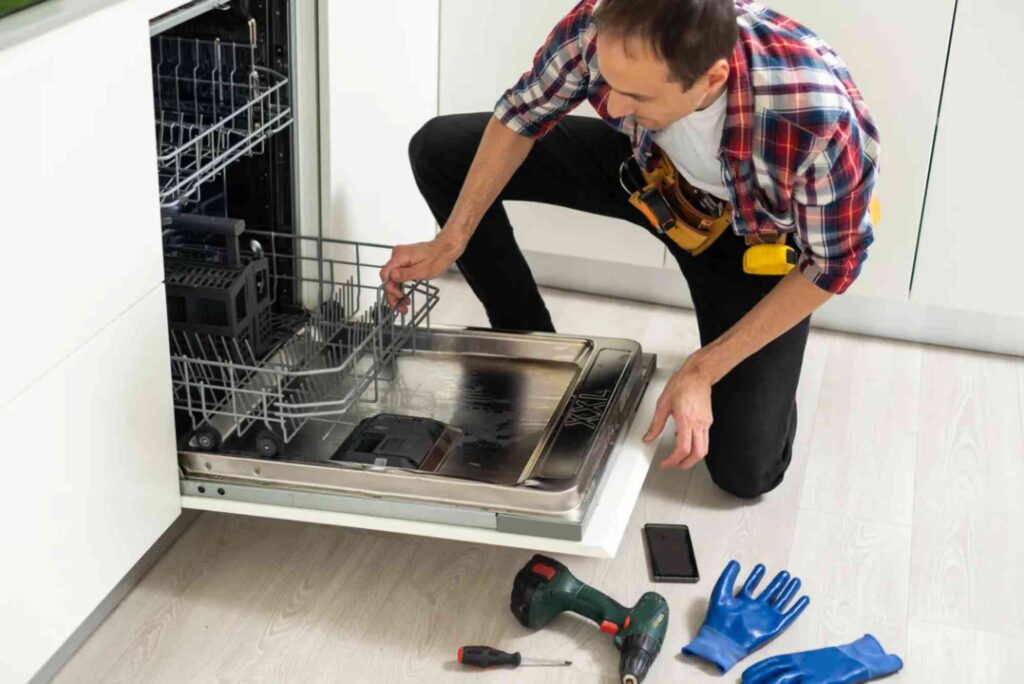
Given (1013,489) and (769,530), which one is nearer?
(769,530)

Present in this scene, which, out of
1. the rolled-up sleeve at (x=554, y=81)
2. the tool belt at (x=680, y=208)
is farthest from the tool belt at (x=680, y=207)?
the rolled-up sleeve at (x=554, y=81)

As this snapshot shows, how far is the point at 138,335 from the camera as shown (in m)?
1.54

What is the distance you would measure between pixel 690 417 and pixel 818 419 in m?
0.63

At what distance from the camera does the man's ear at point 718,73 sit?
1.58 metres

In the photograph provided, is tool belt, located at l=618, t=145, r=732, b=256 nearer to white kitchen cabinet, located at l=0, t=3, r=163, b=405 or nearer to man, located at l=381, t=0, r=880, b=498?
man, located at l=381, t=0, r=880, b=498

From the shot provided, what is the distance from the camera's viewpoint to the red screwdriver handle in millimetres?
1658

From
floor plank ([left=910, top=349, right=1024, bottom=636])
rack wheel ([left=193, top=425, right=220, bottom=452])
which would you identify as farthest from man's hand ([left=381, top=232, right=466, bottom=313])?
floor plank ([left=910, top=349, right=1024, bottom=636])

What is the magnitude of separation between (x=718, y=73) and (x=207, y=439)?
77 centimetres

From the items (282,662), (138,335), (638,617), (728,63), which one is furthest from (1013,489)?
(138,335)

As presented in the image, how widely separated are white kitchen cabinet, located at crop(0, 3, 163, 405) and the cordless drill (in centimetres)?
61

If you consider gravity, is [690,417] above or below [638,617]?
above

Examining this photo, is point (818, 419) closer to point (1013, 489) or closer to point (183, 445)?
point (1013, 489)

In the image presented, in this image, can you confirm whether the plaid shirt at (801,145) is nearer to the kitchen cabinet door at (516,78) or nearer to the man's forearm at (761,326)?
the man's forearm at (761,326)

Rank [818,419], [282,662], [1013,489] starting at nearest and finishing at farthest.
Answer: [282,662], [1013,489], [818,419]
